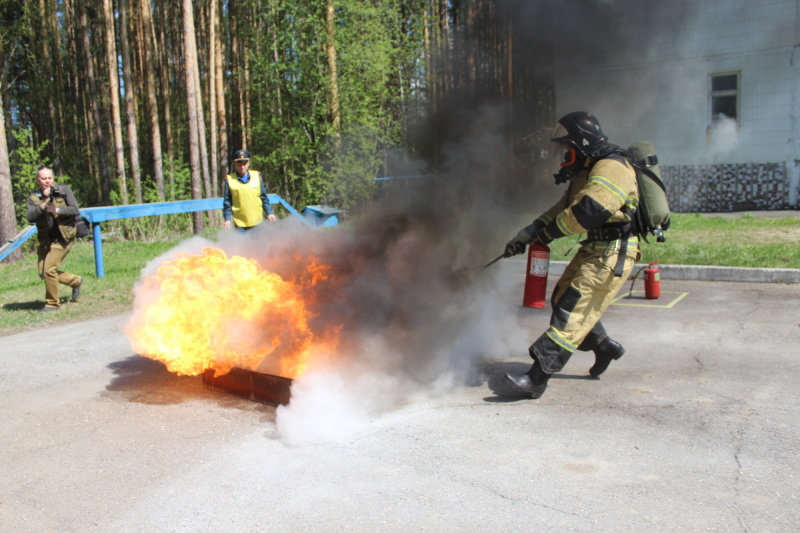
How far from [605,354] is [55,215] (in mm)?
6051

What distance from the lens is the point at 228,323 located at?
168 inches

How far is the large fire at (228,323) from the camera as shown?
14.0ft

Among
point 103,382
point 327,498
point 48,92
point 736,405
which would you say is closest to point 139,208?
point 103,382

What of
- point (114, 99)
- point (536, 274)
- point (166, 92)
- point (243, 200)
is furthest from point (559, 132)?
point (166, 92)

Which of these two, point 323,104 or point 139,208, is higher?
point 323,104

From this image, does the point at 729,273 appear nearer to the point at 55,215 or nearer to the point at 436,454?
the point at 436,454

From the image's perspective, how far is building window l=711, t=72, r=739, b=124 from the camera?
9.52 meters

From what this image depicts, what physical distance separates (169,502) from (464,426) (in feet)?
5.60

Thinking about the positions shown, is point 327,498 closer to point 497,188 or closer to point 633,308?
point 497,188

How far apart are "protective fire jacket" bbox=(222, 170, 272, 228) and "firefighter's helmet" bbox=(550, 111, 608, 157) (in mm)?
3878

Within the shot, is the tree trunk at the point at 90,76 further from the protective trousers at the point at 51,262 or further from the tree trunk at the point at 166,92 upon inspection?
the protective trousers at the point at 51,262

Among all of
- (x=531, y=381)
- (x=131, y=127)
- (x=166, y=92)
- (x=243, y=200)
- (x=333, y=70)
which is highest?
(x=166, y=92)

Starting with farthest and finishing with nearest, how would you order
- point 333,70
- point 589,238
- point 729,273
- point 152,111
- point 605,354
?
point 152,111, point 333,70, point 729,273, point 605,354, point 589,238

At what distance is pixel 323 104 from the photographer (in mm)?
17516
